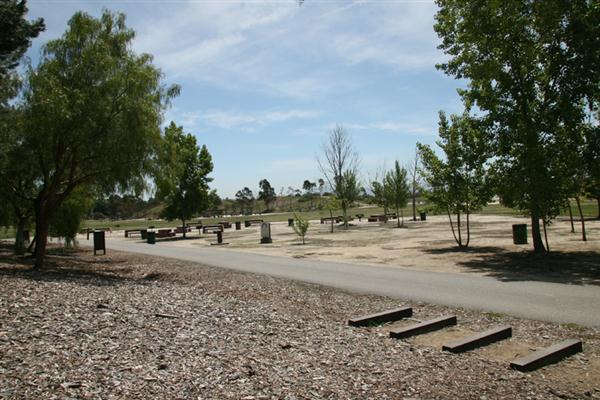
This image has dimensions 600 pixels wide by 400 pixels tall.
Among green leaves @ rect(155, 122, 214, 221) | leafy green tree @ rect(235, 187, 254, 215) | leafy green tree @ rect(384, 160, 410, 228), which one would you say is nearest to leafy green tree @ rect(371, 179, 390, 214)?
leafy green tree @ rect(384, 160, 410, 228)

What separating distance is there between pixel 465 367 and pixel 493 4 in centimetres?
1364

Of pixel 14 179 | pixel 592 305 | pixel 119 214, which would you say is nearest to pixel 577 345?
pixel 592 305

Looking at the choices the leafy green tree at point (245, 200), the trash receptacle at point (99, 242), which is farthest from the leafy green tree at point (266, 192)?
the trash receptacle at point (99, 242)

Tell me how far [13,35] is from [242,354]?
10.2 metres

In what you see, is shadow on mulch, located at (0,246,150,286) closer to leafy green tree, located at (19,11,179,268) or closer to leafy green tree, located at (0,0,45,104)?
leafy green tree, located at (19,11,179,268)

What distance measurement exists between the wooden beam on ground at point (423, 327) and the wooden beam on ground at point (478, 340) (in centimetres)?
72

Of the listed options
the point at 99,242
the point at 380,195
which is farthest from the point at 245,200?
the point at 99,242

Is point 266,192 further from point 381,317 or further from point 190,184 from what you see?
point 381,317

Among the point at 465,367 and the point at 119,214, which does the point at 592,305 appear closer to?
the point at 465,367

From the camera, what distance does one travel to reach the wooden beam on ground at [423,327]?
632 cm

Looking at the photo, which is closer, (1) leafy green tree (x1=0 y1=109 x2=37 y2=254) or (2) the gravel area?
(2) the gravel area

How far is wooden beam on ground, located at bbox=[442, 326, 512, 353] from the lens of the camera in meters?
5.66

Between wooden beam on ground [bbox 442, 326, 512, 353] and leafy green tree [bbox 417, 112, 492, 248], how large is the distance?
13.2 meters

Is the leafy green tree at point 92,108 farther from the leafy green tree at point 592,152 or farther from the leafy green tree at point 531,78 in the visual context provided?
the leafy green tree at point 592,152
